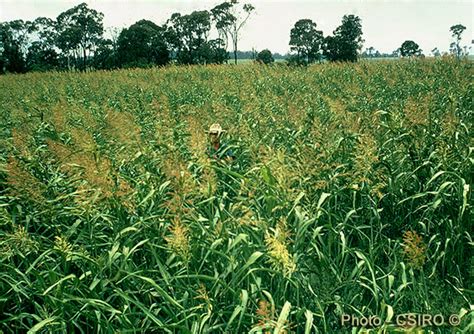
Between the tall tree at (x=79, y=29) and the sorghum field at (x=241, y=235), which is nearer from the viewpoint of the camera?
the sorghum field at (x=241, y=235)

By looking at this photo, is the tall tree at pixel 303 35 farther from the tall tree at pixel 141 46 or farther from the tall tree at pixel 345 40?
the tall tree at pixel 141 46

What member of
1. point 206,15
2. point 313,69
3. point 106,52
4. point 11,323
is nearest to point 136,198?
point 11,323

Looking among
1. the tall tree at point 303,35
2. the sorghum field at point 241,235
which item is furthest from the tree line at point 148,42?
the sorghum field at point 241,235

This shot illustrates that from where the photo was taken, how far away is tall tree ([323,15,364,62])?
5350 cm

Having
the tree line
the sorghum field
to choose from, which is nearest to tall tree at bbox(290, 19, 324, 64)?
the tree line

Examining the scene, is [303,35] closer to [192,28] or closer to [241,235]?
[192,28]

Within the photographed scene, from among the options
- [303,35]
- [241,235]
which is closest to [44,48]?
[303,35]

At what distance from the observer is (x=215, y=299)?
2.62 m

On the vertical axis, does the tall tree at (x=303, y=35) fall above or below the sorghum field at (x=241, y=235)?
above

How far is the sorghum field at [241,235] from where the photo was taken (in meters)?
2.61

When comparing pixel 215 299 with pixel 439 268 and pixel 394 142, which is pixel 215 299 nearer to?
pixel 439 268

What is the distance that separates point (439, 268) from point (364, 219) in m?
0.63

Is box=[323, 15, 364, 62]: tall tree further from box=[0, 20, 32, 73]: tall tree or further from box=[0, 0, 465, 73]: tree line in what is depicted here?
box=[0, 20, 32, 73]: tall tree

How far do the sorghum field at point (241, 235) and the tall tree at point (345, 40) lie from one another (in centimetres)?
5013
